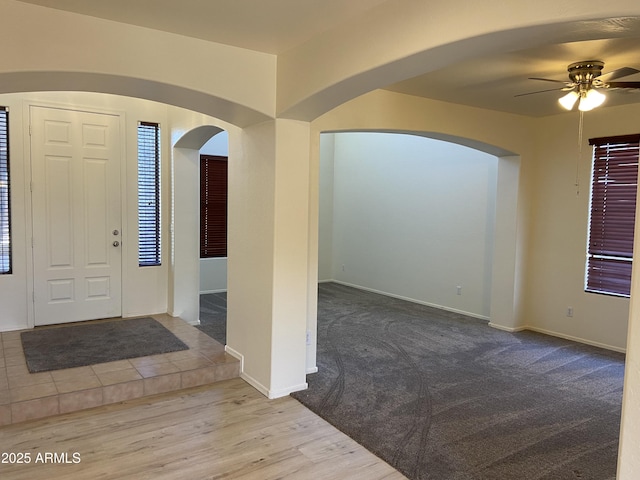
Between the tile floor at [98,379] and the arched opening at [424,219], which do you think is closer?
the tile floor at [98,379]

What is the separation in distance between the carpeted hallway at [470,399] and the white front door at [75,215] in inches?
103

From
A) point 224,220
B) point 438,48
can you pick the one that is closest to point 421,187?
point 224,220

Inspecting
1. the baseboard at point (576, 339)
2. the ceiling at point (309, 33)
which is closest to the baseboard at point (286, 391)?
the ceiling at point (309, 33)

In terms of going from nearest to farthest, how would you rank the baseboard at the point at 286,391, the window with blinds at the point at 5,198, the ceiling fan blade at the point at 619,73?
1. the ceiling fan blade at the point at 619,73
2. the baseboard at the point at 286,391
3. the window with blinds at the point at 5,198

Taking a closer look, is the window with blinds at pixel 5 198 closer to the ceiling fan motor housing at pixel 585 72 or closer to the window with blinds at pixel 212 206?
the window with blinds at pixel 212 206

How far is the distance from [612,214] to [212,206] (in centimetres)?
562

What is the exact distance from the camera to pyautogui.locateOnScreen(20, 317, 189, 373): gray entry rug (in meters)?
3.90

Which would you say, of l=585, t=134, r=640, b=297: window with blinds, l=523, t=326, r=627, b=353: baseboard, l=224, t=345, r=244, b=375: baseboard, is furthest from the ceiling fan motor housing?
l=224, t=345, r=244, b=375: baseboard

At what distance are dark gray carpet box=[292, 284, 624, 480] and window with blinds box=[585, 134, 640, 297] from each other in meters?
0.81

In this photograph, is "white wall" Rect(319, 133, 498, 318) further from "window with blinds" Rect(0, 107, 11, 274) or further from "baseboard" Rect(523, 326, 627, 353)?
"window with blinds" Rect(0, 107, 11, 274)

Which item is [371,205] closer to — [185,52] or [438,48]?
[185,52]

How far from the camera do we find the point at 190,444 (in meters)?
2.90

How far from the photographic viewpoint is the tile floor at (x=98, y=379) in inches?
126

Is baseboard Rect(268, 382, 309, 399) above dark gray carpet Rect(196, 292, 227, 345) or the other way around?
the other way around
